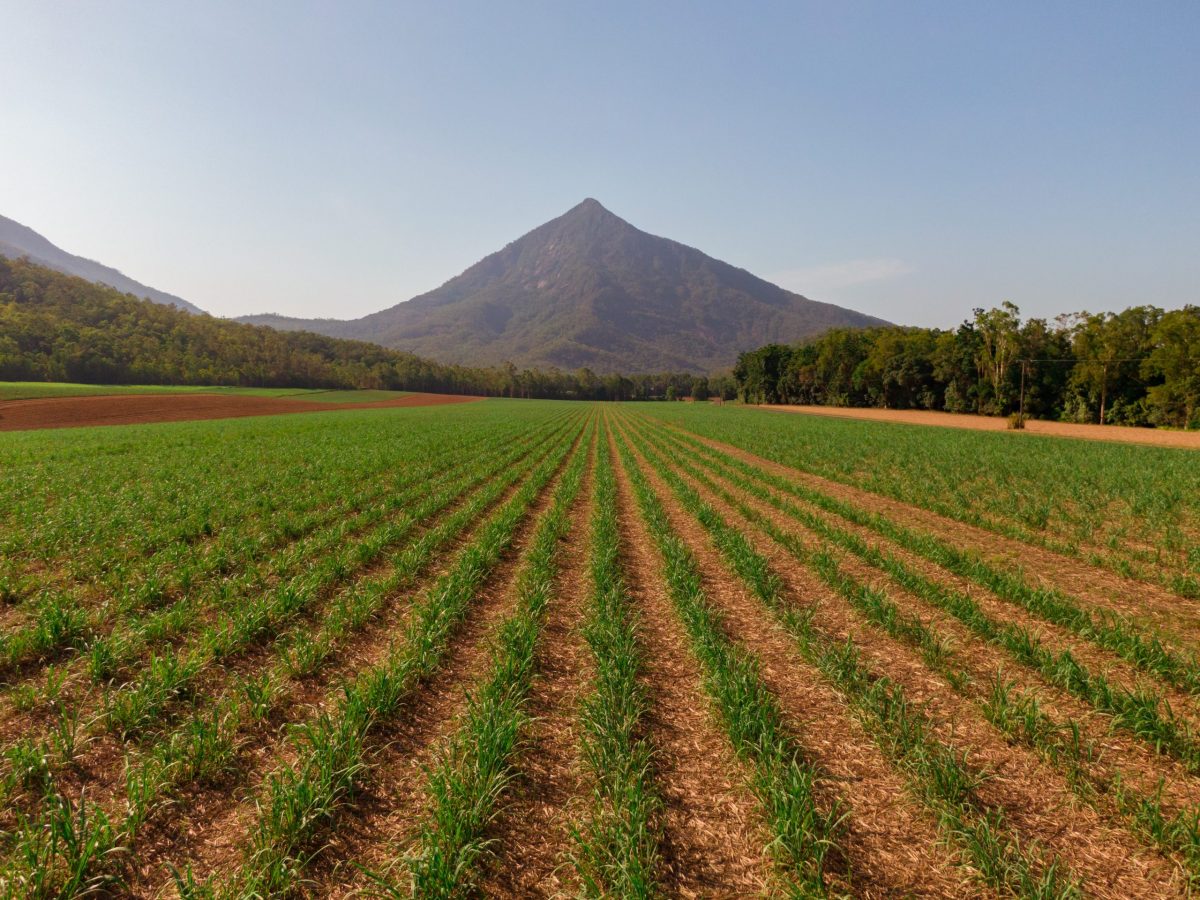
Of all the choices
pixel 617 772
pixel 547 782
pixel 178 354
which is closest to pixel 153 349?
pixel 178 354

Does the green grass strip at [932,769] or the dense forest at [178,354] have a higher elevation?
the dense forest at [178,354]

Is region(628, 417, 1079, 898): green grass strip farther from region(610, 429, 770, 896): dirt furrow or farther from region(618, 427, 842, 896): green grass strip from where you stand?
region(610, 429, 770, 896): dirt furrow

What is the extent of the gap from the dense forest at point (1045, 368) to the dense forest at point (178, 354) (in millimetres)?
82970

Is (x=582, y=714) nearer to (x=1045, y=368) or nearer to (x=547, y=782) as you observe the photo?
(x=547, y=782)

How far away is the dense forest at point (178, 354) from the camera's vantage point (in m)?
89.1

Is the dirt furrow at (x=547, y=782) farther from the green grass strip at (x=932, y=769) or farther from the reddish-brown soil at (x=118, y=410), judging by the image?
the reddish-brown soil at (x=118, y=410)

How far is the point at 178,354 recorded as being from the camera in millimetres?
109812

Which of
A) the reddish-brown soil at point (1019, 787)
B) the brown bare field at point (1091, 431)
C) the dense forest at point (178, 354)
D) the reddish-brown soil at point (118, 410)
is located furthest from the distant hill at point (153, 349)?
the brown bare field at point (1091, 431)

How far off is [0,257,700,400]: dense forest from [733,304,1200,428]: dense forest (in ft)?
272

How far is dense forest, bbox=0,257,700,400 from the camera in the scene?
8912cm

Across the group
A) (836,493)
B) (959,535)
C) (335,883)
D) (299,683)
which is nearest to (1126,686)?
(959,535)

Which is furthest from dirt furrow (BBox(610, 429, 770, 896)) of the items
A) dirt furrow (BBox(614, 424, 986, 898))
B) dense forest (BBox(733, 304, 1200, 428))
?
dense forest (BBox(733, 304, 1200, 428))

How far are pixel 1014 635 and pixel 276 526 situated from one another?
14.3 metres

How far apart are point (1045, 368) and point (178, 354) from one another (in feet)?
540
